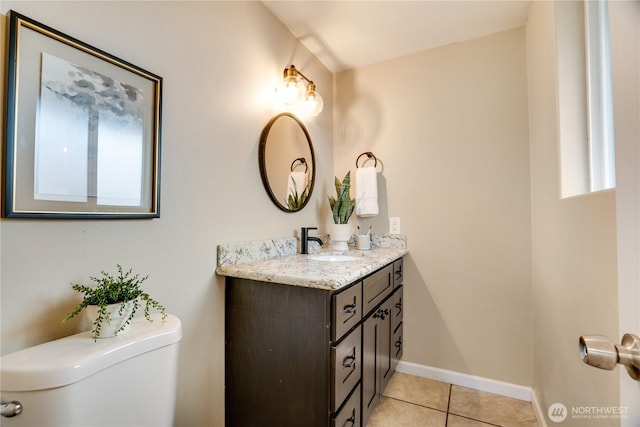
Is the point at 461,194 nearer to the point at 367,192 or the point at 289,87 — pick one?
the point at 367,192

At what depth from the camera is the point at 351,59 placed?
2217 mm

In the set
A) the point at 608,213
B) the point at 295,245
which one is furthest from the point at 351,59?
the point at 608,213

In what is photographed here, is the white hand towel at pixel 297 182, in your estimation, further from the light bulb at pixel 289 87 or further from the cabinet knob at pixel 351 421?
the cabinet knob at pixel 351 421

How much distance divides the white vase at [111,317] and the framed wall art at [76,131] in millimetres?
284

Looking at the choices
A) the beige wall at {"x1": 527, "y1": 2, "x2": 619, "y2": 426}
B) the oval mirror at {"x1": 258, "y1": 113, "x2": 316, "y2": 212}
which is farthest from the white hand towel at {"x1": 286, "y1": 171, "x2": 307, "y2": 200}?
the beige wall at {"x1": 527, "y1": 2, "x2": 619, "y2": 426}

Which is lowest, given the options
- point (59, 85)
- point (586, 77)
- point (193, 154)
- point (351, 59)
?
point (193, 154)

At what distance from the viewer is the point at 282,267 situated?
1341 mm

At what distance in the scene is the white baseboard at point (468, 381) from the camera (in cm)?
181

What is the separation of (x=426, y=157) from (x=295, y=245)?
1127 mm

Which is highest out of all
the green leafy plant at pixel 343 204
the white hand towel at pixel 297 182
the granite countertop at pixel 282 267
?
the white hand towel at pixel 297 182

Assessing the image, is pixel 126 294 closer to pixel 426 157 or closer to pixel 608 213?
pixel 608 213

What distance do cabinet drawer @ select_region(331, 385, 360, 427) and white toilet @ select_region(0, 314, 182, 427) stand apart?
0.62 metres

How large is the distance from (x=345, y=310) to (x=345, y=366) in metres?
0.23

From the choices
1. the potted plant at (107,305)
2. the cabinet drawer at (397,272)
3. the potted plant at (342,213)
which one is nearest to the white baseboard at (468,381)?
the cabinet drawer at (397,272)
